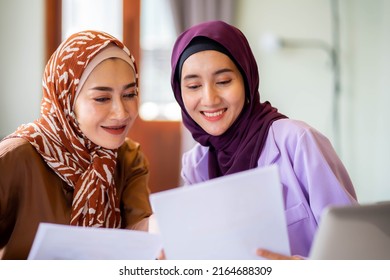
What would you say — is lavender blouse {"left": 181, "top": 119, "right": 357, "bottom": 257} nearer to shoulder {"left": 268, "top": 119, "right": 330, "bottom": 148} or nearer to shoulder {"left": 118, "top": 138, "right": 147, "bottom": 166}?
shoulder {"left": 268, "top": 119, "right": 330, "bottom": 148}

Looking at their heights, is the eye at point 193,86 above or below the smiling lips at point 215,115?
above

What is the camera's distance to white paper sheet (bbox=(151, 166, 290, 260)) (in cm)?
86

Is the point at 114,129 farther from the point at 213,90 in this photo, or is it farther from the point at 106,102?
the point at 213,90

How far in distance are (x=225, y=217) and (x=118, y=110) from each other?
2.01 feet

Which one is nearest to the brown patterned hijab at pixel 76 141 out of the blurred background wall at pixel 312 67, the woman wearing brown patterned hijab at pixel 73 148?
the woman wearing brown patterned hijab at pixel 73 148

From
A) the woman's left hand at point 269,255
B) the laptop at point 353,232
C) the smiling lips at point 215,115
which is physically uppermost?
the smiling lips at point 215,115

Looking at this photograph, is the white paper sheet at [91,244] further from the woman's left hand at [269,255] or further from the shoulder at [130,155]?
the shoulder at [130,155]

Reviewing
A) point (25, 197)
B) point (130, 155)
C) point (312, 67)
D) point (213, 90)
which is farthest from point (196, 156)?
point (312, 67)

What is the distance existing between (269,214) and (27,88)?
2.92 meters

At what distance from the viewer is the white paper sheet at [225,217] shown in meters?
0.86

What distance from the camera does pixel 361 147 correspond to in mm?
3434

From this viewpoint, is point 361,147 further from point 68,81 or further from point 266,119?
point 68,81

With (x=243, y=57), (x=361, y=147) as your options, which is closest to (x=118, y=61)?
(x=243, y=57)

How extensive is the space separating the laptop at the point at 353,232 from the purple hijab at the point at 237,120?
0.58 m
